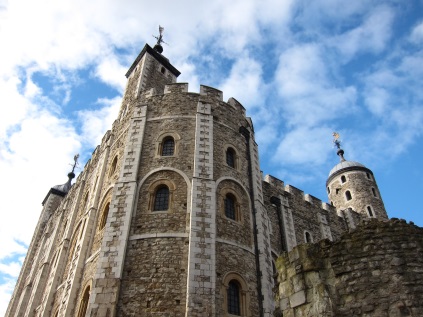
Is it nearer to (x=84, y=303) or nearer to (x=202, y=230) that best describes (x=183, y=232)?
(x=202, y=230)

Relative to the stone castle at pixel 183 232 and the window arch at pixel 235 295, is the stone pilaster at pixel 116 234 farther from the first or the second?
the window arch at pixel 235 295

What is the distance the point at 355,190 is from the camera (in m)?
29.7

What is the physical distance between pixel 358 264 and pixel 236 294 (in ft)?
23.6

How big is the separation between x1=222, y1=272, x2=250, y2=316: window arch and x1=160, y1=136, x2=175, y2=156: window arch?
551cm

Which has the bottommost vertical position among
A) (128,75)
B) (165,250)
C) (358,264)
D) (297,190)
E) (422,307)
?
(422,307)

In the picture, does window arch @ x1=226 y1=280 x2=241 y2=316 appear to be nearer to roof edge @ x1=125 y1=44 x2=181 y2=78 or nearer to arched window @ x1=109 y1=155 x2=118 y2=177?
arched window @ x1=109 y1=155 x2=118 y2=177

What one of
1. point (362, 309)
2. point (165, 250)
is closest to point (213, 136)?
point (165, 250)

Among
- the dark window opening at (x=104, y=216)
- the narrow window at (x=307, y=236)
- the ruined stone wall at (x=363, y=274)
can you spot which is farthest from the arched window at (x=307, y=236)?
the ruined stone wall at (x=363, y=274)

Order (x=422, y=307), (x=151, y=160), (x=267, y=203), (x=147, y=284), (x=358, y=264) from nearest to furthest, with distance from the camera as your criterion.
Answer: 1. (x=422, y=307)
2. (x=358, y=264)
3. (x=147, y=284)
4. (x=151, y=160)
5. (x=267, y=203)

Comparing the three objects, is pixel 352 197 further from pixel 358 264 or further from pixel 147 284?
pixel 358 264

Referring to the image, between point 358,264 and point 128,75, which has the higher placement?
point 128,75

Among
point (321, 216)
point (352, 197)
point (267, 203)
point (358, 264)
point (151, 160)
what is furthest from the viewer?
point (352, 197)

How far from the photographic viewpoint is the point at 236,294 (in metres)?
12.5

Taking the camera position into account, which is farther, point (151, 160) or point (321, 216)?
point (321, 216)
